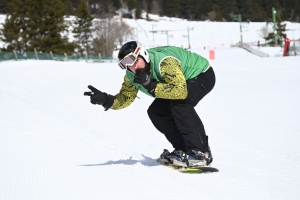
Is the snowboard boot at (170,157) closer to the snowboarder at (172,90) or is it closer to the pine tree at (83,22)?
the snowboarder at (172,90)

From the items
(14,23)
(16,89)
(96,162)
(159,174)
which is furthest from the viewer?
(14,23)

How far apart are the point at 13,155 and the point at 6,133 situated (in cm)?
162

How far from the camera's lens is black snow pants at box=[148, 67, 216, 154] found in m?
4.15

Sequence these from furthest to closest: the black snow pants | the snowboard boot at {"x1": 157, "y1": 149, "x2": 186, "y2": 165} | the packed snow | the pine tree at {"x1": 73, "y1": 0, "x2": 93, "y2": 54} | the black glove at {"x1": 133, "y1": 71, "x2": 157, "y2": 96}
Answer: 1. the pine tree at {"x1": 73, "y1": 0, "x2": 93, "y2": 54}
2. the snowboard boot at {"x1": 157, "y1": 149, "x2": 186, "y2": 165}
3. the black snow pants
4. the black glove at {"x1": 133, "y1": 71, "x2": 157, "y2": 96}
5. the packed snow

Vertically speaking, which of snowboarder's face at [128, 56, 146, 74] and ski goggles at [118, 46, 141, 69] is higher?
ski goggles at [118, 46, 141, 69]

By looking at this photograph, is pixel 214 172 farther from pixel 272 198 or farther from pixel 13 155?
pixel 13 155

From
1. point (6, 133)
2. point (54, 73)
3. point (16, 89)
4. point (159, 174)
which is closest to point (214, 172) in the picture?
point (159, 174)

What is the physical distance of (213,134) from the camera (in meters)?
6.55

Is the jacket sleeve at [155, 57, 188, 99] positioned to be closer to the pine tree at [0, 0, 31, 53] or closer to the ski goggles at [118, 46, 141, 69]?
the ski goggles at [118, 46, 141, 69]

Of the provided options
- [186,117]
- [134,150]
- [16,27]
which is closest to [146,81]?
[186,117]

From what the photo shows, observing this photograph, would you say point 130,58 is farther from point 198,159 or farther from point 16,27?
point 16,27

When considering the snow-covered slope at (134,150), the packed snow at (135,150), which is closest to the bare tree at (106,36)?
the packed snow at (135,150)

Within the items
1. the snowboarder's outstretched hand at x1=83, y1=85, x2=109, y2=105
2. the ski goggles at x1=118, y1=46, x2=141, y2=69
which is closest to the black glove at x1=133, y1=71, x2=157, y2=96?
the ski goggles at x1=118, y1=46, x2=141, y2=69

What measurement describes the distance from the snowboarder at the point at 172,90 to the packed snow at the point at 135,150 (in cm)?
30
